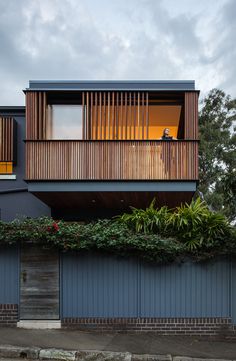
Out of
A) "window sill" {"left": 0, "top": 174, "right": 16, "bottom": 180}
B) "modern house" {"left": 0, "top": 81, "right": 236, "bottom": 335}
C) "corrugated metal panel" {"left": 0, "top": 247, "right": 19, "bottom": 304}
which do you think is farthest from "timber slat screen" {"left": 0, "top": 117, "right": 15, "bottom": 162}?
"corrugated metal panel" {"left": 0, "top": 247, "right": 19, "bottom": 304}

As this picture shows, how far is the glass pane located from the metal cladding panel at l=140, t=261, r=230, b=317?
5.71 meters

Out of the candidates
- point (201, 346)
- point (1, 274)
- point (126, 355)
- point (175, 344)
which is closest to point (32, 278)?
point (1, 274)

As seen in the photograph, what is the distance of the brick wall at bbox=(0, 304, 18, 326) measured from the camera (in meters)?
8.05

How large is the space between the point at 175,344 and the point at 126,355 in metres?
1.31

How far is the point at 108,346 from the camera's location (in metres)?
7.02

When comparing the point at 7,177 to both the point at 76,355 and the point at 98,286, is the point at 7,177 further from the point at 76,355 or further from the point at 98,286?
the point at 76,355

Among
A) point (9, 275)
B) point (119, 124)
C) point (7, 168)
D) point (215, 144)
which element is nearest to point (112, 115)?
point (119, 124)

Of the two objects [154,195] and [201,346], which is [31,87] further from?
[201,346]

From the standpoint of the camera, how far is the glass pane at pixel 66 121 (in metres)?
11.9

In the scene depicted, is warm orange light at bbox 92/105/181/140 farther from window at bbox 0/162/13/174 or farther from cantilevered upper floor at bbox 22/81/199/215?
window at bbox 0/162/13/174

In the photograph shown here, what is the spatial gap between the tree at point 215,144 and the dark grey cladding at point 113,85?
48.0ft

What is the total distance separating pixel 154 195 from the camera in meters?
11.5

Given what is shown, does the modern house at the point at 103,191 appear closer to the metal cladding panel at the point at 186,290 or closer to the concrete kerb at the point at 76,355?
the metal cladding panel at the point at 186,290

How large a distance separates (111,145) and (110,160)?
47 cm
